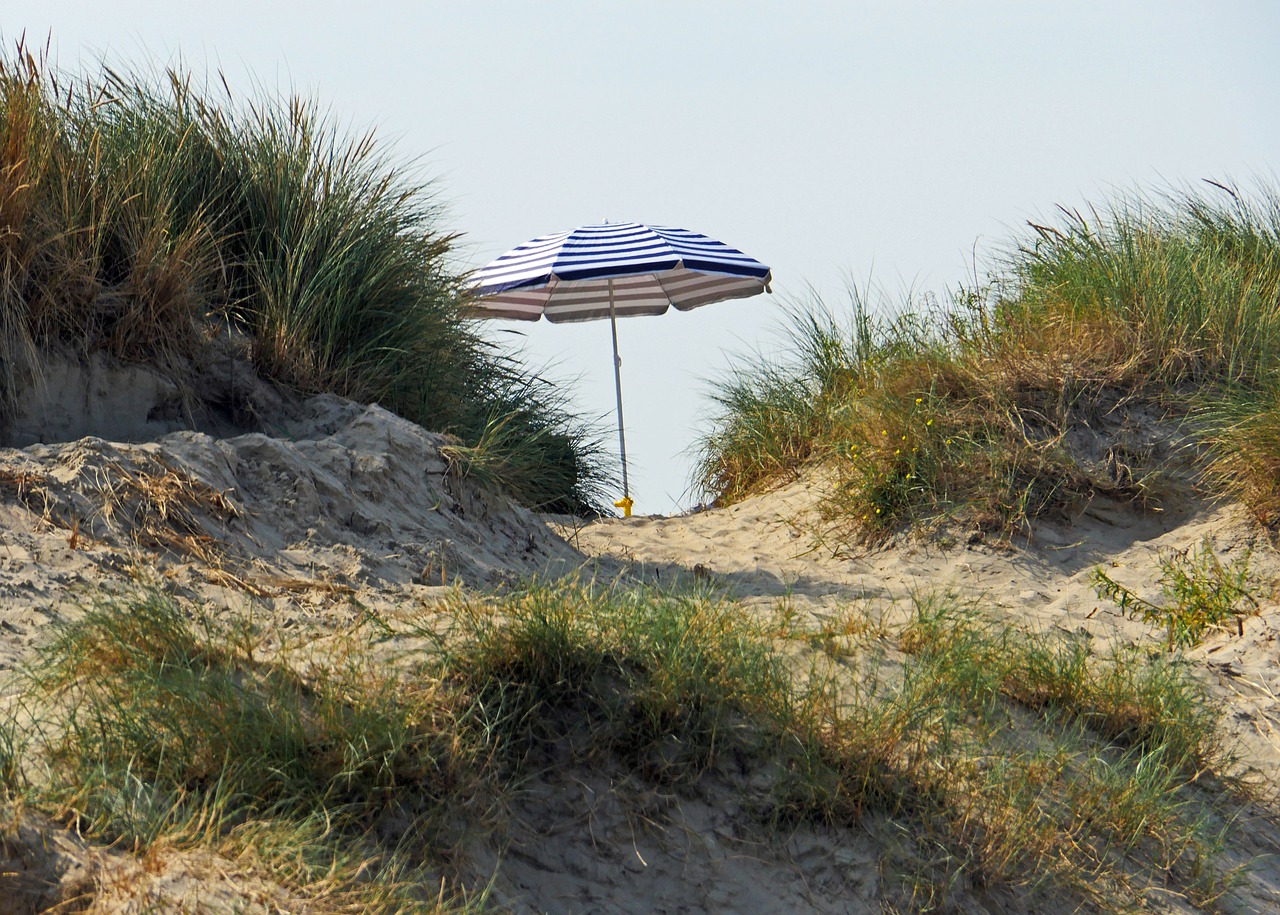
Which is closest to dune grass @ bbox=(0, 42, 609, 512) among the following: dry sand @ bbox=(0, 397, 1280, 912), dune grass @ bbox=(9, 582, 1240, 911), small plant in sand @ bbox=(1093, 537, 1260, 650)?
dry sand @ bbox=(0, 397, 1280, 912)

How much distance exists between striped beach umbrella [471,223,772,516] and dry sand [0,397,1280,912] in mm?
2232

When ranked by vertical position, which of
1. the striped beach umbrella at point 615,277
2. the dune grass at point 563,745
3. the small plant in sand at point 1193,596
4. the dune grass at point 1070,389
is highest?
the striped beach umbrella at point 615,277

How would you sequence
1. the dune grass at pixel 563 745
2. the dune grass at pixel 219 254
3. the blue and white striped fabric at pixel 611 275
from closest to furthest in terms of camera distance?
1. the dune grass at pixel 563 745
2. the dune grass at pixel 219 254
3. the blue and white striped fabric at pixel 611 275

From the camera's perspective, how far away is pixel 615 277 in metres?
9.74

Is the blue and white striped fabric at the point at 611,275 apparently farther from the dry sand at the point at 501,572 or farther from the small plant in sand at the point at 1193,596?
the small plant in sand at the point at 1193,596

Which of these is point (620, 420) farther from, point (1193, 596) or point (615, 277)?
point (1193, 596)

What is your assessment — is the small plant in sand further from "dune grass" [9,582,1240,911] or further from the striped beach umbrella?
the striped beach umbrella

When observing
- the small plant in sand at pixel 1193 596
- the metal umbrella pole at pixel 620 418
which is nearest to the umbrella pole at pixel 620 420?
the metal umbrella pole at pixel 620 418

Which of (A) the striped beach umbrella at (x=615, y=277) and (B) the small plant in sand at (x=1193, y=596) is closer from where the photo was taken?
(B) the small plant in sand at (x=1193, y=596)

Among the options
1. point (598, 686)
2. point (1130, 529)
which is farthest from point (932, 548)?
point (598, 686)

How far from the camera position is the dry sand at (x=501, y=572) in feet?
9.18

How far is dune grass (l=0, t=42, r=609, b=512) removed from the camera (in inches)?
187

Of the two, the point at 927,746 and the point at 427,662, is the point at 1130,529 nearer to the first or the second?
the point at 927,746

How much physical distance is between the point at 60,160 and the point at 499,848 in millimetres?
3719
